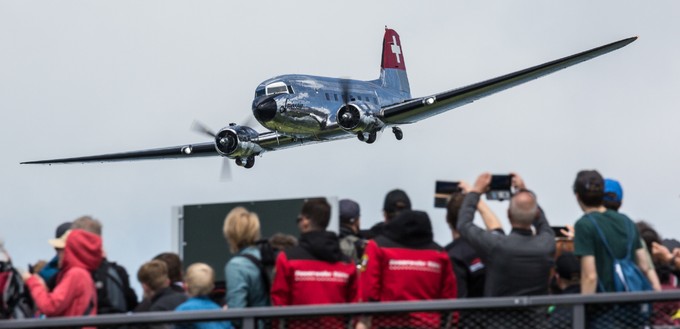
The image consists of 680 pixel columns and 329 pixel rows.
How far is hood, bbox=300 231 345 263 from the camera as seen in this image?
40.3 ft

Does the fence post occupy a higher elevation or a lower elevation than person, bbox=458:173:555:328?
lower

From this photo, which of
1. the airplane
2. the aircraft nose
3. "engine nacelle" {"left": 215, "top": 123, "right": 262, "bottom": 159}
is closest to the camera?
the airplane

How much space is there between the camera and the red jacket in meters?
1.67

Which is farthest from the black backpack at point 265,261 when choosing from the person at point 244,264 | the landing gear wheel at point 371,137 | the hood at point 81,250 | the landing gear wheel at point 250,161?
the landing gear wheel at point 250,161

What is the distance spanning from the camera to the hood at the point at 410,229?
487 inches

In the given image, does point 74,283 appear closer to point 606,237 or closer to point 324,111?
point 606,237

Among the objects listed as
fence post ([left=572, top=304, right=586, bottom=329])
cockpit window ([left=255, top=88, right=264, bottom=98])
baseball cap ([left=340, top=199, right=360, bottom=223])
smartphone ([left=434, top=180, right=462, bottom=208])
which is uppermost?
cockpit window ([left=255, top=88, right=264, bottom=98])

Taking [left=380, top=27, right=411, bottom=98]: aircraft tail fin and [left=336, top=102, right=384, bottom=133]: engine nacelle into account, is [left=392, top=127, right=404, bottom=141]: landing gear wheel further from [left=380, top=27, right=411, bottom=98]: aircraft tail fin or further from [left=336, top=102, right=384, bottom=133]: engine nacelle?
[left=380, top=27, right=411, bottom=98]: aircraft tail fin

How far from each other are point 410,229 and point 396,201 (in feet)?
1.83

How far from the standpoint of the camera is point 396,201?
506 inches

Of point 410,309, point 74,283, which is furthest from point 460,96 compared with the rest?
point 410,309

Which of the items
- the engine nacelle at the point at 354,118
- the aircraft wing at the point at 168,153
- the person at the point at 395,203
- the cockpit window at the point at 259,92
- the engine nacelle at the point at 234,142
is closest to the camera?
the person at the point at 395,203

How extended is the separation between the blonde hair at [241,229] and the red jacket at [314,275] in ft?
1.77

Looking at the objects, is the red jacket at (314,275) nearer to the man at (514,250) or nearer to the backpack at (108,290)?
the man at (514,250)
